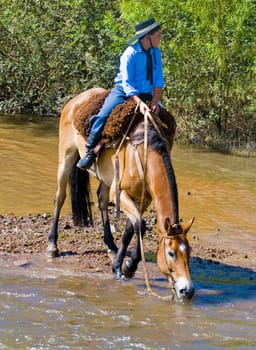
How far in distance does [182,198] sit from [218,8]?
17.8ft

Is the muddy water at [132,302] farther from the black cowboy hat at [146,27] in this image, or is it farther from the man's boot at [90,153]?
the black cowboy hat at [146,27]

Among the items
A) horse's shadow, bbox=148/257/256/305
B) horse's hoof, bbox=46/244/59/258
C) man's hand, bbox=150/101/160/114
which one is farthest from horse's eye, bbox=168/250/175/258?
horse's hoof, bbox=46/244/59/258

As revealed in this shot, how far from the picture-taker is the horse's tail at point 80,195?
9.42 meters

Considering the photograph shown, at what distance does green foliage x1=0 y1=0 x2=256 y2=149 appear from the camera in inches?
620

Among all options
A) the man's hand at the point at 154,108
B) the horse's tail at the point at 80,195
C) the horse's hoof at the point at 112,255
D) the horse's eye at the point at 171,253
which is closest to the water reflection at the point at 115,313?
the horse's hoof at the point at 112,255

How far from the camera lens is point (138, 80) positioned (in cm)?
827

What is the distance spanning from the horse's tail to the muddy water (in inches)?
41.2

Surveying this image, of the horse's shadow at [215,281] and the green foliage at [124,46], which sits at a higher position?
the green foliage at [124,46]

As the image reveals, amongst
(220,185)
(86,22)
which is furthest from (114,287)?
(86,22)

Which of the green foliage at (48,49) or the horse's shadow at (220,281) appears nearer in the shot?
the horse's shadow at (220,281)

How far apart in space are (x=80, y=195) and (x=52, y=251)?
946 millimetres

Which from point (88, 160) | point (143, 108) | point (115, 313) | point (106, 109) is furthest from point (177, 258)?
point (106, 109)

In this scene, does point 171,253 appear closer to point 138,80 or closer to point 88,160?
point 88,160

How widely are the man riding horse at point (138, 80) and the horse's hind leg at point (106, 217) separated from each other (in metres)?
0.70
